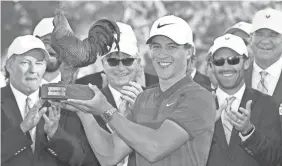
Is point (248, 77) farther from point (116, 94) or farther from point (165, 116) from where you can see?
point (165, 116)

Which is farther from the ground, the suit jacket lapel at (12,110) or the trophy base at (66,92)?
the trophy base at (66,92)

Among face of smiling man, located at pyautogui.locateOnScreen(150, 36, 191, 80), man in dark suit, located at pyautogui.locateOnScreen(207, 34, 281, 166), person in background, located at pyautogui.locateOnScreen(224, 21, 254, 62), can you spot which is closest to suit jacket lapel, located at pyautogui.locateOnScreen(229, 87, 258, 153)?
man in dark suit, located at pyautogui.locateOnScreen(207, 34, 281, 166)

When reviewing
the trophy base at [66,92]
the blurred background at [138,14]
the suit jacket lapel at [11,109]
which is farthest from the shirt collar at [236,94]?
the blurred background at [138,14]

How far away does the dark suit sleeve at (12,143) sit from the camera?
287 inches

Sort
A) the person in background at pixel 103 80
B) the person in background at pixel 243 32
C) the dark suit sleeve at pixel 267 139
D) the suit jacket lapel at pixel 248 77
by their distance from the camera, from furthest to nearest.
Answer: the person in background at pixel 243 32 < the person in background at pixel 103 80 < the suit jacket lapel at pixel 248 77 < the dark suit sleeve at pixel 267 139

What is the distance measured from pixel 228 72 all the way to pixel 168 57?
2.20 metres

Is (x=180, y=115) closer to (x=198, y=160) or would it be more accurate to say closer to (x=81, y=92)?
(x=198, y=160)

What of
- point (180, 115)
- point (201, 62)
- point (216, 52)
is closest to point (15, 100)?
point (216, 52)

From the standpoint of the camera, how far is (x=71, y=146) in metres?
7.60

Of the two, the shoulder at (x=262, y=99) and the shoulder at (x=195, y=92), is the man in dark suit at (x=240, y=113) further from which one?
the shoulder at (x=195, y=92)

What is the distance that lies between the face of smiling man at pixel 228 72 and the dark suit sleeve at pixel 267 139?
0.37m

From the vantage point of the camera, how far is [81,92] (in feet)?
17.8

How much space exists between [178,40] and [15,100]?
2.75 metres

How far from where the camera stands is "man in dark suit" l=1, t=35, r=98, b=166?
737cm
